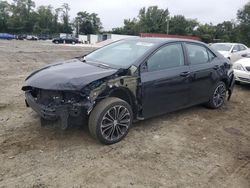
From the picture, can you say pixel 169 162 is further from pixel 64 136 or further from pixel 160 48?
pixel 160 48

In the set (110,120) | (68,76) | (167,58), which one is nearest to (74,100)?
(68,76)

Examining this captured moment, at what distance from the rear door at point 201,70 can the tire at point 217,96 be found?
172 millimetres

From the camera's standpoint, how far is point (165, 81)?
15.6ft

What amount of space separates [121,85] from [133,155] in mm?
1063

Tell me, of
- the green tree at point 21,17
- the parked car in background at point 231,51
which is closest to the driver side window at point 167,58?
the parked car in background at point 231,51

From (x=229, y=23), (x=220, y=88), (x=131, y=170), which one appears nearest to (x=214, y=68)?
(x=220, y=88)

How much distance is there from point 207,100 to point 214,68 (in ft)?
2.31

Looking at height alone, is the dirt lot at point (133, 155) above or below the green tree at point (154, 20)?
below

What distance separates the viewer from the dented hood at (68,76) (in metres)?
3.82

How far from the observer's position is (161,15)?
83.3 metres

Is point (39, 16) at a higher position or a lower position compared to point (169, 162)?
higher

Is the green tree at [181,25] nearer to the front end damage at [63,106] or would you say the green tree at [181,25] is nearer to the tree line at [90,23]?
the tree line at [90,23]

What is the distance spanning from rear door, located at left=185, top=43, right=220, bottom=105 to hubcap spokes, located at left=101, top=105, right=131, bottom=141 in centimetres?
173

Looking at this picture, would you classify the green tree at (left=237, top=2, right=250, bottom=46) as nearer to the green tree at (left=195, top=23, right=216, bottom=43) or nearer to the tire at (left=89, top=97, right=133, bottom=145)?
the green tree at (left=195, top=23, right=216, bottom=43)
